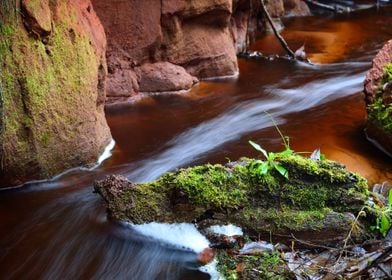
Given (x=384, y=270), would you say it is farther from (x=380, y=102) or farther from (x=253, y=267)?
(x=380, y=102)

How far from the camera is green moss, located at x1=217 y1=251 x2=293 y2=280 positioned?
350 cm

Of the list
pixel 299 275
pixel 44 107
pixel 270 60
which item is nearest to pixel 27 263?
pixel 44 107

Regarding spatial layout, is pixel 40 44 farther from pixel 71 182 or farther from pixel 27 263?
pixel 27 263

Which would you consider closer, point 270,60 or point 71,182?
point 71,182

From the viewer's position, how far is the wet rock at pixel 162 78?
835 centimetres

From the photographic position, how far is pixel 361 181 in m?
4.11

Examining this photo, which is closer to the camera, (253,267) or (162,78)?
(253,267)

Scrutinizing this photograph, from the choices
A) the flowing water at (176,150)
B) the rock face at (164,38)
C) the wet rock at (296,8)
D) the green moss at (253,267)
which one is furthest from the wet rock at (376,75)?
the wet rock at (296,8)

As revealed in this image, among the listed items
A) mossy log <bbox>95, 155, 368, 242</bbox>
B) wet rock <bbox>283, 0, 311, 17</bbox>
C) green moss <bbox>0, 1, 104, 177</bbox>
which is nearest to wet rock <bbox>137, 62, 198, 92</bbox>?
green moss <bbox>0, 1, 104, 177</bbox>

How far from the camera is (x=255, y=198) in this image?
4.04 metres

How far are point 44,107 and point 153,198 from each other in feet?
5.59

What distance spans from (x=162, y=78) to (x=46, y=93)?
354 centimetres

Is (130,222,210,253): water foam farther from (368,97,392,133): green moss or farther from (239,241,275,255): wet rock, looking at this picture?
(368,97,392,133): green moss

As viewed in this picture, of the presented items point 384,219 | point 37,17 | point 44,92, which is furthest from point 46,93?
point 384,219
